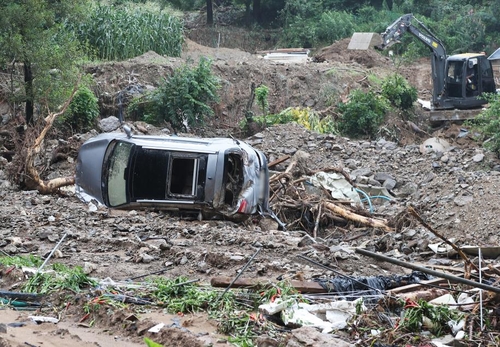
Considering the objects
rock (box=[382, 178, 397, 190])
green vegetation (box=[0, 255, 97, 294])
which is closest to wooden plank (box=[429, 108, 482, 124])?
rock (box=[382, 178, 397, 190])

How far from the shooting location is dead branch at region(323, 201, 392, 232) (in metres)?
15.4

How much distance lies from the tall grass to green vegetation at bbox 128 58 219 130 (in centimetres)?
392

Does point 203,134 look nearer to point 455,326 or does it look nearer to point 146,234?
point 146,234

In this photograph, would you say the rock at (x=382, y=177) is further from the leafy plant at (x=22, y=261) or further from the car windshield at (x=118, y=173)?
the leafy plant at (x=22, y=261)

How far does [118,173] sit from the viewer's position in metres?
14.2

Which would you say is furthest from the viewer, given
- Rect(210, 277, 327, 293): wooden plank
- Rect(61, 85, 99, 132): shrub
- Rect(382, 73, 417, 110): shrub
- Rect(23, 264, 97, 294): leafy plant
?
Rect(382, 73, 417, 110): shrub

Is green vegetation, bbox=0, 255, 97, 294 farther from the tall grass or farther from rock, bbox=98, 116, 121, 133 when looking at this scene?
the tall grass

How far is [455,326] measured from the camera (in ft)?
23.9

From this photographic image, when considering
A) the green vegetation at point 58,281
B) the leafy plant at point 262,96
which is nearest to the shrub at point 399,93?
the leafy plant at point 262,96

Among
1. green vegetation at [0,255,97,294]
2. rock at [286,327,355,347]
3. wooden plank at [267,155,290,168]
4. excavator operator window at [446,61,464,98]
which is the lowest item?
wooden plank at [267,155,290,168]

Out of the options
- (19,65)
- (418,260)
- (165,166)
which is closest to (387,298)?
(418,260)

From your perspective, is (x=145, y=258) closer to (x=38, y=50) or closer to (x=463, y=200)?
(x=463, y=200)

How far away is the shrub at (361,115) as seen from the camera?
83.6 feet

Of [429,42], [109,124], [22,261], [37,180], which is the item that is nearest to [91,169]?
[37,180]
